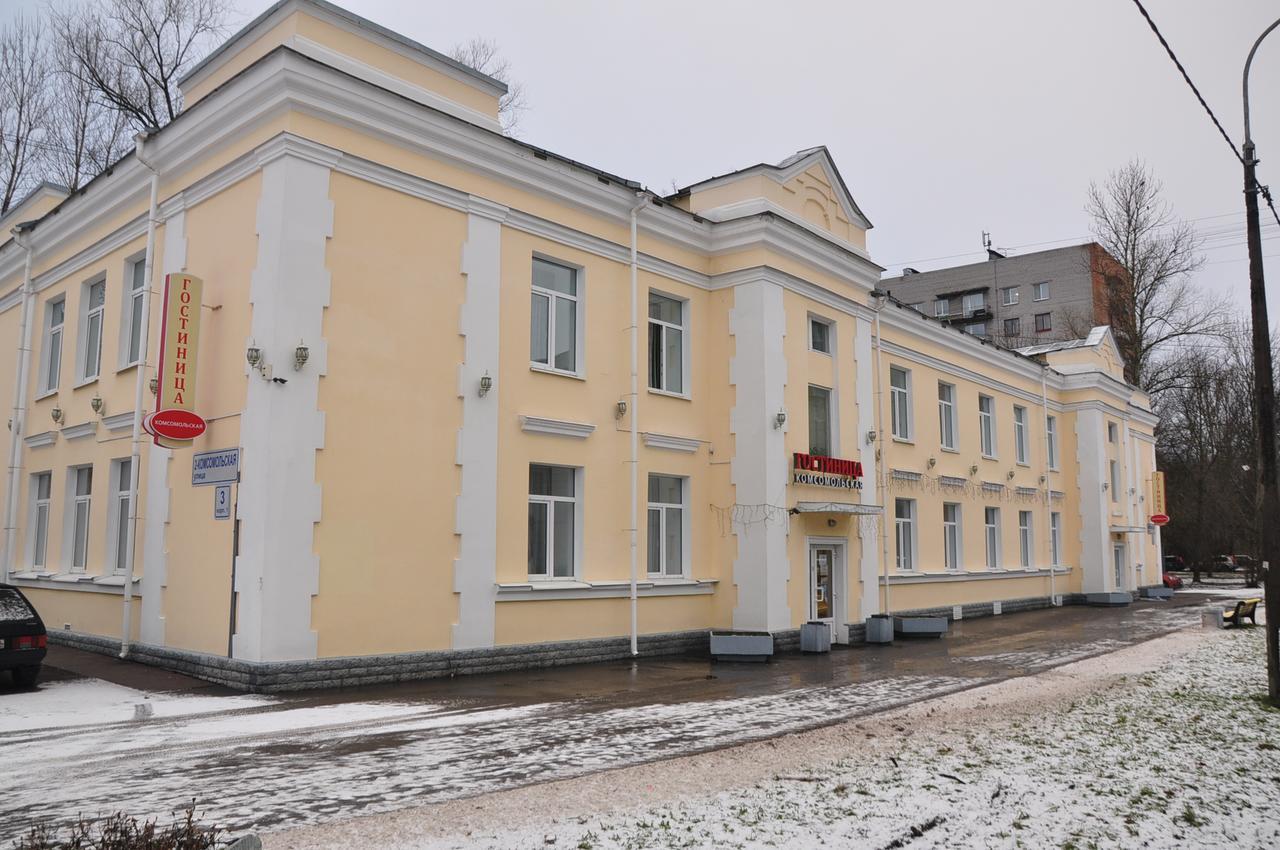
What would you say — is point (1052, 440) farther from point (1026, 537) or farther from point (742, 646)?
point (742, 646)

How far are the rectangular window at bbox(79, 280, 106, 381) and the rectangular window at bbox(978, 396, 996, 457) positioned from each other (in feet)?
82.6

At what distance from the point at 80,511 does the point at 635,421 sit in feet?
34.2

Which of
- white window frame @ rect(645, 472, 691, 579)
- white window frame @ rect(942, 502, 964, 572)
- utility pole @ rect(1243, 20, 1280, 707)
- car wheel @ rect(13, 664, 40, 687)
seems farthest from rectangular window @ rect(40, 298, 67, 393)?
white window frame @ rect(942, 502, 964, 572)

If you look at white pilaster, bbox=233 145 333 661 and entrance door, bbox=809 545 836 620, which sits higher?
white pilaster, bbox=233 145 333 661

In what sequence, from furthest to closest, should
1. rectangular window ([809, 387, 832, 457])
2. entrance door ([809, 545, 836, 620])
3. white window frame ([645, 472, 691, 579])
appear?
rectangular window ([809, 387, 832, 457]) < entrance door ([809, 545, 836, 620]) < white window frame ([645, 472, 691, 579])

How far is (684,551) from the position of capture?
18000 millimetres

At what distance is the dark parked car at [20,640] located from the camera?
38.0ft

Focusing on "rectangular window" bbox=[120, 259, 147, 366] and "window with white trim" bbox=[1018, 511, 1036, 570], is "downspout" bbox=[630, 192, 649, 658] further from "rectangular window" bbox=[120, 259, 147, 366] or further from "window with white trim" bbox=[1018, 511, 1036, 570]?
"window with white trim" bbox=[1018, 511, 1036, 570]

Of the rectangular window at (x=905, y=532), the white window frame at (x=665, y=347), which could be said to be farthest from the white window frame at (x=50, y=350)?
the rectangular window at (x=905, y=532)

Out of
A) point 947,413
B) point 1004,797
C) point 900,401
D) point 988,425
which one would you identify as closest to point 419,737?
point 1004,797

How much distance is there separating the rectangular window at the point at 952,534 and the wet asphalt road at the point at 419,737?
467 inches

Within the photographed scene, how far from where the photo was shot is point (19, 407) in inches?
743

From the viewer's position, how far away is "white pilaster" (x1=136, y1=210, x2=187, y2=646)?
13.5 m

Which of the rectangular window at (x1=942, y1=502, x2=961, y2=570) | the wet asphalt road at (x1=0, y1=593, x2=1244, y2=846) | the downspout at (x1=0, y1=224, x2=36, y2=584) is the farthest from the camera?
the rectangular window at (x1=942, y1=502, x2=961, y2=570)
